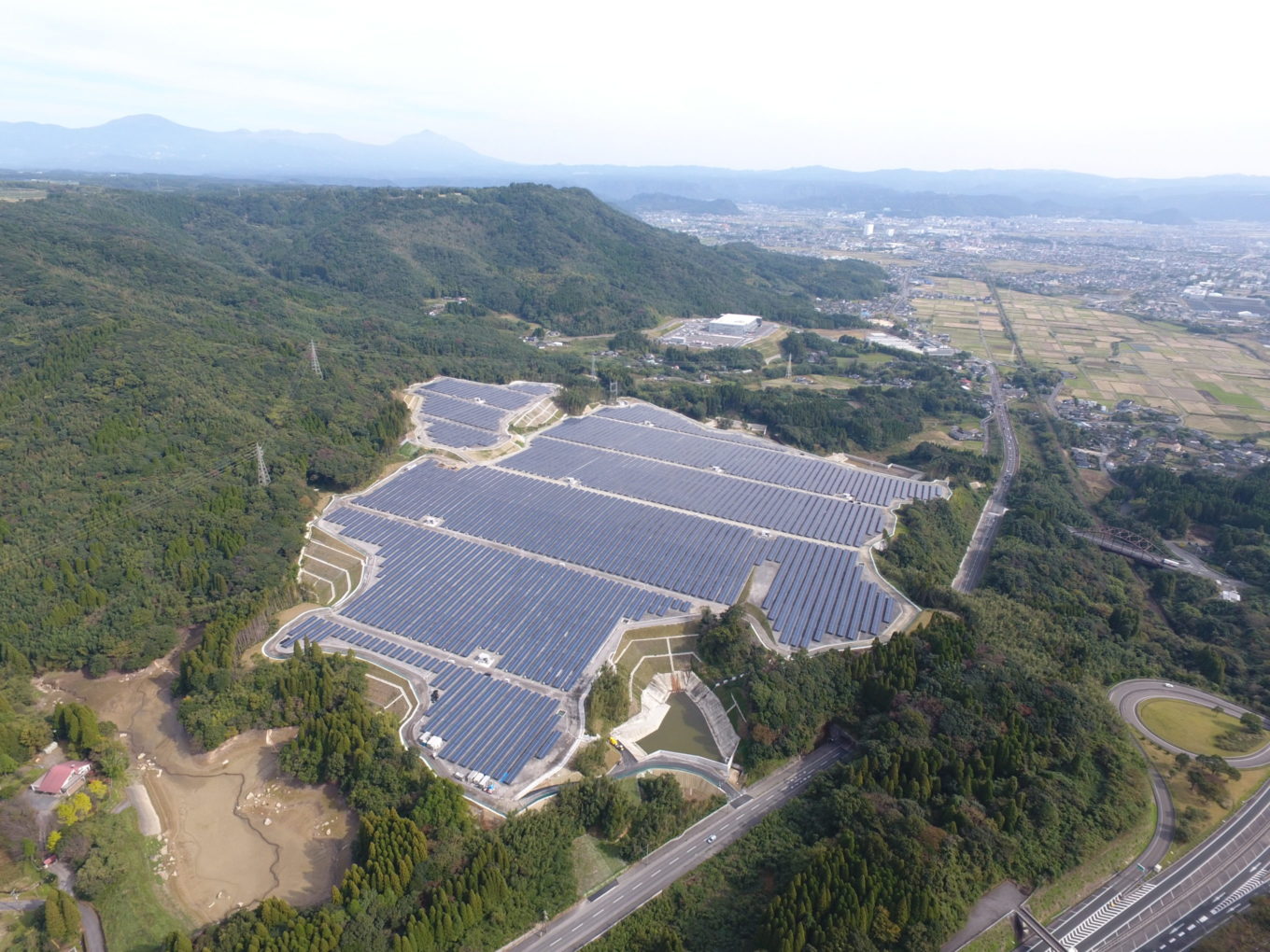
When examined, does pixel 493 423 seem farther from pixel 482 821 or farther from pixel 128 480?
pixel 482 821

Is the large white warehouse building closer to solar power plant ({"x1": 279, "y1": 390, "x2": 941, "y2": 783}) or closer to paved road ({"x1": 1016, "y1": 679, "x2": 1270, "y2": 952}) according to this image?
solar power plant ({"x1": 279, "y1": 390, "x2": 941, "y2": 783})

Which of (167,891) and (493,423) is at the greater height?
(493,423)

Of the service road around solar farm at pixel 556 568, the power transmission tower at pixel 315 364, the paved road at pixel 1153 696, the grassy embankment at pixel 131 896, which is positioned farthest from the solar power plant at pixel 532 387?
the paved road at pixel 1153 696

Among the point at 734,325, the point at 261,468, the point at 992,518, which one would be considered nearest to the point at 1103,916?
the point at 992,518

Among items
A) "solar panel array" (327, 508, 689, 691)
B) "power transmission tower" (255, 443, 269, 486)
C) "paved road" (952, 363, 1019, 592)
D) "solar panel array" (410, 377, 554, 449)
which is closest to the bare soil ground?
"solar panel array" (327, 508, 689, 691)

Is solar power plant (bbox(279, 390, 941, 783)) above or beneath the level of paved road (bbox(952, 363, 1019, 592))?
above

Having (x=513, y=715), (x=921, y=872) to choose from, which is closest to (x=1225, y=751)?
(x=921, y=872)

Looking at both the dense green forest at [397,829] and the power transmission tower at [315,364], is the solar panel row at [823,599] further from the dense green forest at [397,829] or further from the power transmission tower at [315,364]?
the power transmission tower at [315,364]
